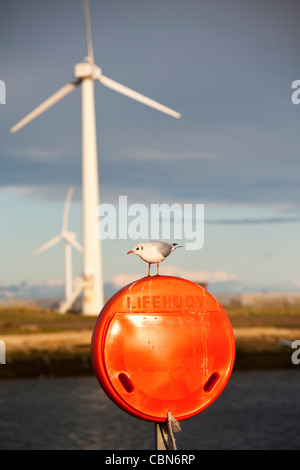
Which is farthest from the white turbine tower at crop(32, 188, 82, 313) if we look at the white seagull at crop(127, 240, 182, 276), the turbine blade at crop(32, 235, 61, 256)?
the white seagull at crop(127, 240, 182, 276)

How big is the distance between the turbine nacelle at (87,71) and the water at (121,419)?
25964 millimetres

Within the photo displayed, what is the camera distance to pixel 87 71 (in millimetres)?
56094

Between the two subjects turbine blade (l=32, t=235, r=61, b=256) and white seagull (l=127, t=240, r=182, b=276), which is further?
turbine blade (l=32, t=235, r=61, b=256)

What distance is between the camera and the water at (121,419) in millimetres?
26156

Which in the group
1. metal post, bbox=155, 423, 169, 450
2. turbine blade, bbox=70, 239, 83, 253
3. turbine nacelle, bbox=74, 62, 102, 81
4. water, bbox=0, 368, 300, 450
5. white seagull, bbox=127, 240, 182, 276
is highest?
turbine nacelle, bbox=74, 62, 102, 81

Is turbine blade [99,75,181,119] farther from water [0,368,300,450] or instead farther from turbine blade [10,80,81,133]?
water [0,368,300,450]

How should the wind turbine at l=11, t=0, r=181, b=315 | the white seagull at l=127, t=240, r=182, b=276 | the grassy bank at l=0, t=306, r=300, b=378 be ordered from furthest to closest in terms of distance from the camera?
the wind turbine at l=11, t=0, r=181, b=315
the grassy bank at l=0, t=306, r=300, b=378
the white seagull at l=127, t=240, r=182, b=276

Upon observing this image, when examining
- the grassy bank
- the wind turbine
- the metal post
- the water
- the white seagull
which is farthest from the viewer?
the wind turbine

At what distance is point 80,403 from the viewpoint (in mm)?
35000

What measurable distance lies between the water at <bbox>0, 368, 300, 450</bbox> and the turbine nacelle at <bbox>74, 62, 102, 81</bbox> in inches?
1022

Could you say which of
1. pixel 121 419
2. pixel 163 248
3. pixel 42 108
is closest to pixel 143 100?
pixel 42 108

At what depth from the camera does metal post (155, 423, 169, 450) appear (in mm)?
4668

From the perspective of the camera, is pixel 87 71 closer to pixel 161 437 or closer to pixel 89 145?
pixel 89 145

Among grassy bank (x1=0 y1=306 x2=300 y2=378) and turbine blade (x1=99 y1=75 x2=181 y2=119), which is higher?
turbine blade (x1=99 y1=75 x2=181 y2=119)
